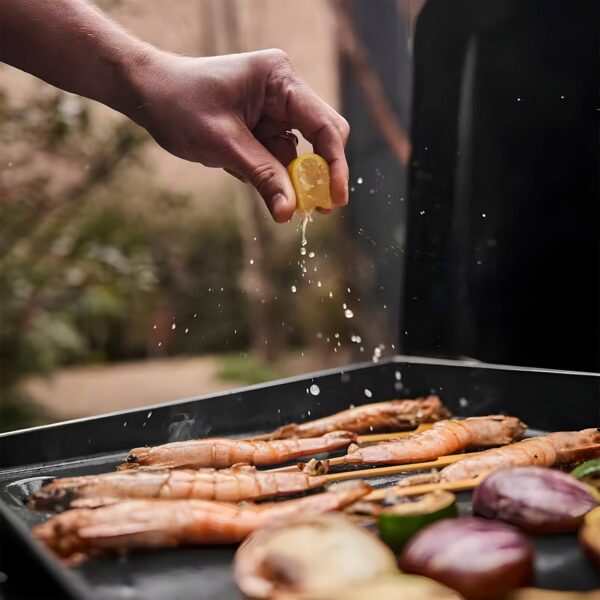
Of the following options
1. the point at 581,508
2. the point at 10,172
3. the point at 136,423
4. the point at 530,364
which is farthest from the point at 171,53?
the point at 10,172

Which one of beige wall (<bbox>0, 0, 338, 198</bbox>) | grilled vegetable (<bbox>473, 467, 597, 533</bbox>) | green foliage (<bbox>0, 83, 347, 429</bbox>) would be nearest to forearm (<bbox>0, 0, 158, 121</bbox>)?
beige wall (<bbox>0, 0, 338, 198</bbox>)

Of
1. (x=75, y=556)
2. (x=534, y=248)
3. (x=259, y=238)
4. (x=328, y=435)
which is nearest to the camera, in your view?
(x=75, y=556)

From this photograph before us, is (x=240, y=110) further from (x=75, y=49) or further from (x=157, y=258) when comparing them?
(x=157, y=258)

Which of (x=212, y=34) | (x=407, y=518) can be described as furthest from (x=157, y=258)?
(x=407, y=518)

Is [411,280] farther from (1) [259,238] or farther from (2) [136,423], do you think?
(1) [259,238]

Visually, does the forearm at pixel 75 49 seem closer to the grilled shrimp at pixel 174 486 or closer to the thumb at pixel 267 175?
the thumb at pixel 267 175

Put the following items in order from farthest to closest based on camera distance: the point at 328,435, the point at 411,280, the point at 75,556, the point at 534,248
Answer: the point at 411,280 < the point at 534,248 < the point at 328,435 < the point at 75,556
